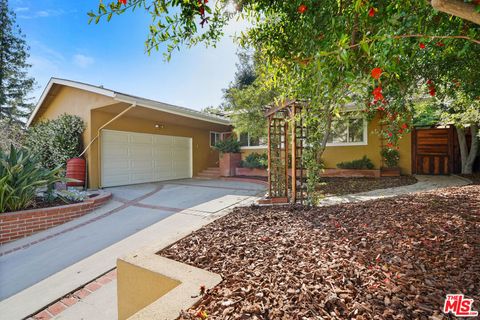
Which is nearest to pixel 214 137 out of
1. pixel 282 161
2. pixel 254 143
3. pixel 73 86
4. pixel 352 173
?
pixel 254 143

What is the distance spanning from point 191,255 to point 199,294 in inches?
29.5

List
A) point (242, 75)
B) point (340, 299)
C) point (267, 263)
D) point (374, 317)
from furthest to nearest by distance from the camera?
point (242, 75)
point (267, 263)
point (340, 299)
point (374, 317)

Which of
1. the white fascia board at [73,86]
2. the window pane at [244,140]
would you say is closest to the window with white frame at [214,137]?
the window pane at [244,140]

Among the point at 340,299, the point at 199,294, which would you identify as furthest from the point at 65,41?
the point at 340,299

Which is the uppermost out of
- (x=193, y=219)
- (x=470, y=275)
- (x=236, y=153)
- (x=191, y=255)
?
(x=236, y=153)

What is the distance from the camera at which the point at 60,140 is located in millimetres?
7863

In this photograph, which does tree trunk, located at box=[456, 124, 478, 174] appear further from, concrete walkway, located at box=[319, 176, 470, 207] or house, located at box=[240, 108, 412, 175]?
concrete walkway, located at box=[319, 176, 470, 207]

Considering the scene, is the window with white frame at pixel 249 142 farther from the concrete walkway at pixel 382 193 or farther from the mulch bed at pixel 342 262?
the mulch bed at pixel 342 262

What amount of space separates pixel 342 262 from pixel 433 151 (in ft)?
34.3

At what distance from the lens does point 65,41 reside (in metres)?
7.24

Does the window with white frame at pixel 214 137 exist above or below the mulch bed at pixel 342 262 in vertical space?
above

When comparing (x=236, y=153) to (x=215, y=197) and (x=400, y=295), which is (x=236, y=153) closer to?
(x=215, y=197)

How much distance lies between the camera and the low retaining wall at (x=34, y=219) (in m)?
4.45

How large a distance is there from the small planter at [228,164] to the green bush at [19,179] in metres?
7.16
